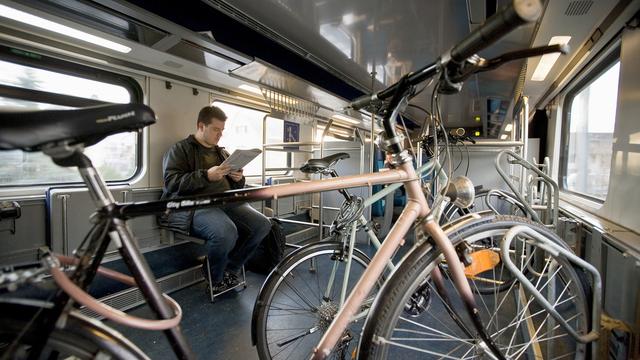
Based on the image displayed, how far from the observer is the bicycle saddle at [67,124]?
0.49 meters

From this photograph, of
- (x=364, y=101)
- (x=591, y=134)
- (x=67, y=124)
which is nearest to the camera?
(x=67, y=124)

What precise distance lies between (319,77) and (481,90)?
6.08 feet

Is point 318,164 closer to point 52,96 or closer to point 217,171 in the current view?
point 217,171

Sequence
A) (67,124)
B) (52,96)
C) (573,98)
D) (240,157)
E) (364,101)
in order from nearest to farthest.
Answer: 1. (67,124)
2. (364,101)
3. (240,157)
4. (52,96)
5. (573,98)

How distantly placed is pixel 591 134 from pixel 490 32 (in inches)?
154

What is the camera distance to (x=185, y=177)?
205 cm

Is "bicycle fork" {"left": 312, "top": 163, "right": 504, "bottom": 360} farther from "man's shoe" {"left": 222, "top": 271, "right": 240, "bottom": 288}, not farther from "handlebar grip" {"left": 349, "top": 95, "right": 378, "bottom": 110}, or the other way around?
"man's shoe" {"left": 222, "top": 271, "right": 240, "bottom": 288}

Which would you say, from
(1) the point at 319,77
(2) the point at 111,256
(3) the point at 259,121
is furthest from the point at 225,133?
(2) the point at 111,256

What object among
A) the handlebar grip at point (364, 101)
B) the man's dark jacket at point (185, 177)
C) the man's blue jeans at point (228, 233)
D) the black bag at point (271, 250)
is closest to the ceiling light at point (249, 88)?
the man's dark jacket at point (185, 177)

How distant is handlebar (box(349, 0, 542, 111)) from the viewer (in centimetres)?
53

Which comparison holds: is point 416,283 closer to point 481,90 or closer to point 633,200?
point 633,200

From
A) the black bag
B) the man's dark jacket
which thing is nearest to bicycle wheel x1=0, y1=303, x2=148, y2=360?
the man's dark jacket

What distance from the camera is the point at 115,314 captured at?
57 centimetres

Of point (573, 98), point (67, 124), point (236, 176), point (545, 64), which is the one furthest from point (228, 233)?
point (573, 98)
